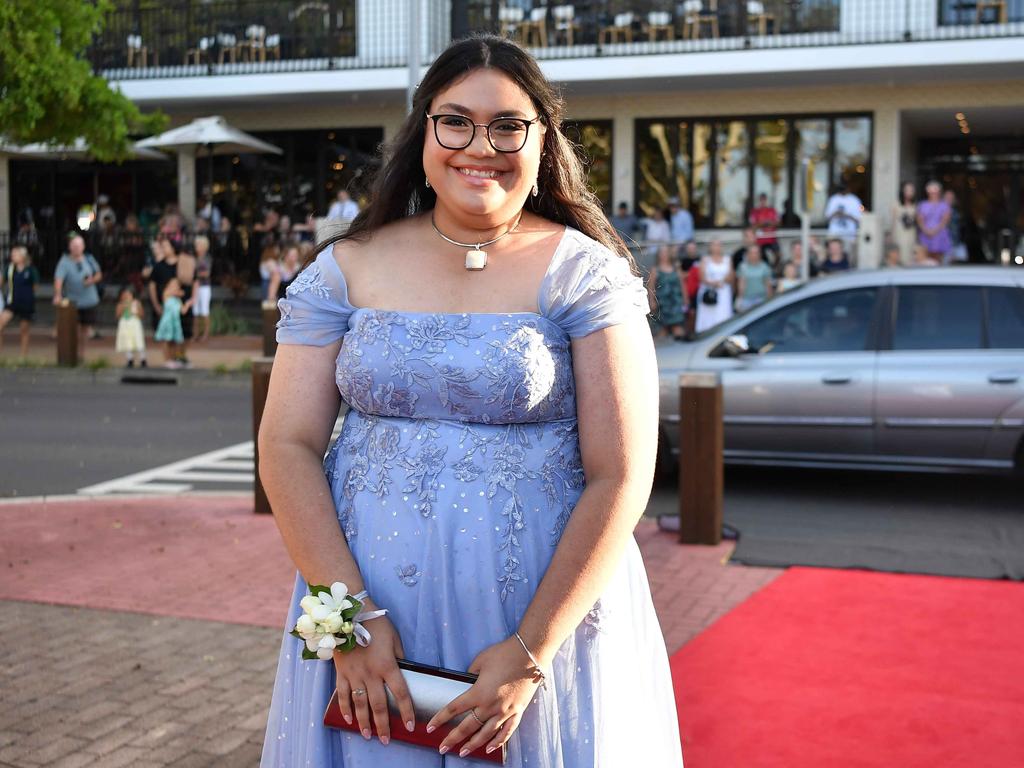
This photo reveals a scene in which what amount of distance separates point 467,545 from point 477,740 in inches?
14.2

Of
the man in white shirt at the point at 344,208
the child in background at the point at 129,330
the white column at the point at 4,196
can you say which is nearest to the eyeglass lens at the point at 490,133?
the child in background at the point at 129,330

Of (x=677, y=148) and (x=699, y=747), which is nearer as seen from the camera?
(x=699, y=747)

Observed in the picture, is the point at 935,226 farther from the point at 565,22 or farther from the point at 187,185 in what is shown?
the point at 187,185

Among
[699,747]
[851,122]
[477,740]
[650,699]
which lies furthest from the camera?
[851,122]

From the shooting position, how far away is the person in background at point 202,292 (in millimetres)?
21331

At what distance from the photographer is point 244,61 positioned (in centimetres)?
2775

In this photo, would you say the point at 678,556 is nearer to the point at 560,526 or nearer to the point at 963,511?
the point at 963,511

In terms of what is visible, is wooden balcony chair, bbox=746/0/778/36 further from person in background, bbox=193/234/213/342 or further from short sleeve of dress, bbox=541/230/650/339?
short sleeve of dress, bbox=541/230/650/339

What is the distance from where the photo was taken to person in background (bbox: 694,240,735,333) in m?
17.7

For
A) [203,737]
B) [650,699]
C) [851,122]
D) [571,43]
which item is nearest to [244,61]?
[571,43]

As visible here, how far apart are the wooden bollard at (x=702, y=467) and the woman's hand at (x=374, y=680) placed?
17.2 feet

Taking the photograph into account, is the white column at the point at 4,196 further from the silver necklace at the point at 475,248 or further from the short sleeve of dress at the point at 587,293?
the short sleeve of dress at the point at 587,293

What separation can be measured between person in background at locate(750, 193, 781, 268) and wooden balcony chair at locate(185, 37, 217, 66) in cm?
1200

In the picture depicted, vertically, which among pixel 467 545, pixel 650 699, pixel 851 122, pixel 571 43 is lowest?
pixel 650 699
